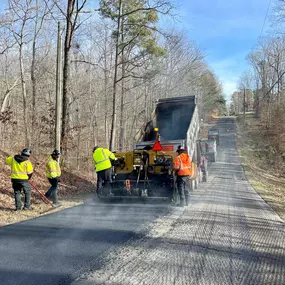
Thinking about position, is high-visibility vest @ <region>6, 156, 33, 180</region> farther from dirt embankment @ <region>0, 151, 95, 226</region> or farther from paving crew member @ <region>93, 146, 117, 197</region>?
paving crew member @ <region>93, 146, 117, 197</region>

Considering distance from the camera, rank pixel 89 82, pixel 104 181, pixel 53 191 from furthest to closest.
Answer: pixel 89 82 → pixel 104 181 → pixel 53 191

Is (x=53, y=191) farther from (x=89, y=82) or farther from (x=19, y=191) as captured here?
(x=89, y=82)

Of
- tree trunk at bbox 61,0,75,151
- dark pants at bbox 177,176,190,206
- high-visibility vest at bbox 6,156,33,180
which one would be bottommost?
dark pants at bbox 177,176,190,206

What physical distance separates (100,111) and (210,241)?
24420mm

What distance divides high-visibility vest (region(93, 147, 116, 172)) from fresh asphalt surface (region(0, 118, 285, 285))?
212cm

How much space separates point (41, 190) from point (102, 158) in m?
2.64

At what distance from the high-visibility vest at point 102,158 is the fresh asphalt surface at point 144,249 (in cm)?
212

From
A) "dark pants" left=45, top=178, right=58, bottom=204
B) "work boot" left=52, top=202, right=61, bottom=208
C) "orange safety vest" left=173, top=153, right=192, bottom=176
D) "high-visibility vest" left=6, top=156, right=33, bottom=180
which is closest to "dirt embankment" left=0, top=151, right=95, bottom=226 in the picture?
"work boot" left=52, top=202, right=61, bottom=208

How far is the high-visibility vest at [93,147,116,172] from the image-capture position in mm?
9773

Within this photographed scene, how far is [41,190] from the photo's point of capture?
428 inches

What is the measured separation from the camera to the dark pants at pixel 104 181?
9.75 m

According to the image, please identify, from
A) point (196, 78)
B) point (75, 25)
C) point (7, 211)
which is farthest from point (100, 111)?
point (7, 211)

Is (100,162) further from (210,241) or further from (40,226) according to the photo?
(210,241)

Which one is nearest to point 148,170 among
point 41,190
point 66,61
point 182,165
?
point 182,165
